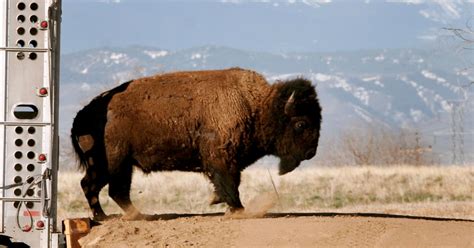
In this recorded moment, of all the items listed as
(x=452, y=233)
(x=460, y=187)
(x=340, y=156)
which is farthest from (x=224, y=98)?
(x=340, y=156)

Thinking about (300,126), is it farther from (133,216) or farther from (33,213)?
(33,213)

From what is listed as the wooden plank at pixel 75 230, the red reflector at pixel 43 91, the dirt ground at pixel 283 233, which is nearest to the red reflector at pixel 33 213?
the wooden plank at pixel 75 230

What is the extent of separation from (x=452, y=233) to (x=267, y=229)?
2.13m

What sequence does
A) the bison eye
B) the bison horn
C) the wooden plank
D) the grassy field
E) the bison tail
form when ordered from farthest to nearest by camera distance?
the grassy field
the bison eye
the bison horn
the bison tail
the wooden plank

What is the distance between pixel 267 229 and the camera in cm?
1206

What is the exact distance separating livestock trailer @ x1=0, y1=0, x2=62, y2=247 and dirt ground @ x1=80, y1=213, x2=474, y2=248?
83cm

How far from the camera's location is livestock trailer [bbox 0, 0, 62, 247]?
11039 mm

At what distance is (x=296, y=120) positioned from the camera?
15.6 m

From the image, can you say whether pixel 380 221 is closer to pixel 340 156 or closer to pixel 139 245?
pixel 139 245

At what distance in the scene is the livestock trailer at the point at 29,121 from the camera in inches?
435

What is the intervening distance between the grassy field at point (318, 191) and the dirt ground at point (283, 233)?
39.3ft

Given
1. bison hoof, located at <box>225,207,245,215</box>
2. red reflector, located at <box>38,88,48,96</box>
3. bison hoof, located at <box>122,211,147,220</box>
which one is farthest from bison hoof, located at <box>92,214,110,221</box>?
red reflector, located at <box>38,88,48,96</box>

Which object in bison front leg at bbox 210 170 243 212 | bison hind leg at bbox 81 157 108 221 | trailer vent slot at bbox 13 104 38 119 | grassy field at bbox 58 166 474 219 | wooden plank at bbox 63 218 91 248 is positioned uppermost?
trailer vent slot at bbox 13 104 38 119

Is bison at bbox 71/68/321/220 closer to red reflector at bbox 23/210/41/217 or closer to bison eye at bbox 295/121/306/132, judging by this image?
bison eye at bbox 295/121/306/132
